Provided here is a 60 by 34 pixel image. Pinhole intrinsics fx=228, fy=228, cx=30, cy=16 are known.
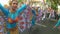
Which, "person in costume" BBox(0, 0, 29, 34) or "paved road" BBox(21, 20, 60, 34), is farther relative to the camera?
"paved road" BBox(21, 20, 60, 34)

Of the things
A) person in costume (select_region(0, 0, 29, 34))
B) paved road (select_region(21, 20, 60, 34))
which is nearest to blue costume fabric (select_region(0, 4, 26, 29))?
person in costume (select_region(0, 0, 29, 34))

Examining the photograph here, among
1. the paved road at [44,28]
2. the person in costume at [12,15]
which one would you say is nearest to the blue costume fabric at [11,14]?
the person in costume at [12,15]

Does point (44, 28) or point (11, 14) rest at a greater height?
point (11, 14)

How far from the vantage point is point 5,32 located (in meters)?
3.80

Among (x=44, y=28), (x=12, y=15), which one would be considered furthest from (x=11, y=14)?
(x=44, y=28)

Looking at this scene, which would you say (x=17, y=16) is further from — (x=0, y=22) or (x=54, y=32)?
(x=54, y=32)

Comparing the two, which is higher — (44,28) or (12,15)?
(12,15)

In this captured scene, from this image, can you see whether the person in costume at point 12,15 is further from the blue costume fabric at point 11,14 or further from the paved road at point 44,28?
the paved road at point 44,28

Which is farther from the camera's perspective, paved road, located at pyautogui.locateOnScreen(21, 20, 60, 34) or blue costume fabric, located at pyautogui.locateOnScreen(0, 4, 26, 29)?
paved road, located at pyautogui.locateOnScreen(21, 20, 60, 34)

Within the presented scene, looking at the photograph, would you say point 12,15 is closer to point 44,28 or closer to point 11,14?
point 11,14

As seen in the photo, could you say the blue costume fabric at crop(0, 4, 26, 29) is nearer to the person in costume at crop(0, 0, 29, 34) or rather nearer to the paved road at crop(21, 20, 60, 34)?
the person in costume at crop(0, 0, 29, 34)

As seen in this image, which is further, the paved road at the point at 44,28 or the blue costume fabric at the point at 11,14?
the paved road at the point at 44,28

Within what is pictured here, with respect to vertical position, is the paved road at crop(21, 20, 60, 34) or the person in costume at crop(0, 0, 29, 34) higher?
the person in costume at crop(0, 0, 29, 34)

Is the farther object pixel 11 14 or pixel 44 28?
pixel 44 28
